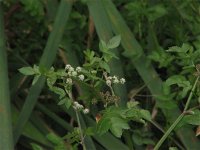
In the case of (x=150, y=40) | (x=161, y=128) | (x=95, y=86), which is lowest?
(x=161, y=128)

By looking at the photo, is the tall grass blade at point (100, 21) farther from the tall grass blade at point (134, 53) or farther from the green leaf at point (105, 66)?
the green leaf at point (105, 66)

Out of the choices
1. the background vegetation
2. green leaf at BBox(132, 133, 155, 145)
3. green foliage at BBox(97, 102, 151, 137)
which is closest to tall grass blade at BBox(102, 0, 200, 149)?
the background vegetation

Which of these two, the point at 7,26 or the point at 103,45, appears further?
the point at 7,26

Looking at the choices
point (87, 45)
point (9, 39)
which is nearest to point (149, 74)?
point (87, 45)

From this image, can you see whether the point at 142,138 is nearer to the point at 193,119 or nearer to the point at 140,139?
the point at 140,139

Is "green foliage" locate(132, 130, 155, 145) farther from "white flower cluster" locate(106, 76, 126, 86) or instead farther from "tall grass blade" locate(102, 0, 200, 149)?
"white flower cluster" locate(106, 76, 126, 86)

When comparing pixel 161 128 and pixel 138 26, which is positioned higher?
pixel 138 26

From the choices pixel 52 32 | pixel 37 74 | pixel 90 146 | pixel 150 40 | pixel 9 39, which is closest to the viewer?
pixel 37 74

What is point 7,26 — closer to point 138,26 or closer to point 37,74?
point 138,26
